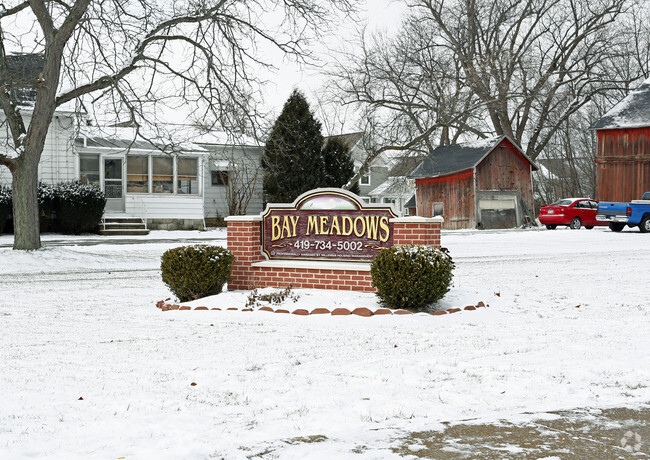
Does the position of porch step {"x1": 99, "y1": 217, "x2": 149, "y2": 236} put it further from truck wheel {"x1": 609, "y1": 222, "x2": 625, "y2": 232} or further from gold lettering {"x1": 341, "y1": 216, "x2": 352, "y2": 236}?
truck wheel {"x1": 609, "y1": 222, "x2": 625, "y2": 232}

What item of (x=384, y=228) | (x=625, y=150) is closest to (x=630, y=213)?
(x=625, y=150)

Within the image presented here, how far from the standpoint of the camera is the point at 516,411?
4.99m

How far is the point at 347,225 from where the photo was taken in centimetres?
1097

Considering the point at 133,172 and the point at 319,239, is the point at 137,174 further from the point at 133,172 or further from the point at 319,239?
the point at 319,239

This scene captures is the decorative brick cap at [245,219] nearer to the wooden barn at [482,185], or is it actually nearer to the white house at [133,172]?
the white house at [133,172]

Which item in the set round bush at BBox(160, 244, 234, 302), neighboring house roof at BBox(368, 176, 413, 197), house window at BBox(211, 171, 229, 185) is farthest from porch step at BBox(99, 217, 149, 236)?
neighboring house roof at BBox(368, 176, 413, 197)

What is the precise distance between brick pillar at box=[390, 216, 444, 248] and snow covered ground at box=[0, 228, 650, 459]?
38.9 inches

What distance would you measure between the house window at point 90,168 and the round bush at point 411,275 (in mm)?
25046

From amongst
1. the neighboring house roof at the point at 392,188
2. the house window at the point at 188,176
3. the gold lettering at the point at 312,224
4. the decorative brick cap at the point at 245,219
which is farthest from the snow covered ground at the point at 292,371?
the neighboring house roof at the point at 392,188

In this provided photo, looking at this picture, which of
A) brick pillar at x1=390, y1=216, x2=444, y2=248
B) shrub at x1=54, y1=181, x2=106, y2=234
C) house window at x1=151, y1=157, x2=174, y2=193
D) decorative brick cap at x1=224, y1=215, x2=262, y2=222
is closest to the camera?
brick pillar at x1=390, y1=216, x2=444, y2=248

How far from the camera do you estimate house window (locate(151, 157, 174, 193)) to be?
33469mm

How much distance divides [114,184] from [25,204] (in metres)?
14.8

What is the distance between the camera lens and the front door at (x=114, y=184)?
106 ft

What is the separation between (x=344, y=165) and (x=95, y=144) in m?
12.2
